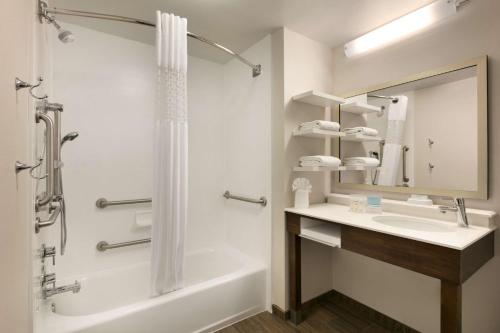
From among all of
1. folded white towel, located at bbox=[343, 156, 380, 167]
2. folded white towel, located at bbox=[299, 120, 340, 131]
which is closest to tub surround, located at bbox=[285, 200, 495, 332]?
folded white towel, located at bbox=[343, 156, 380, 167]

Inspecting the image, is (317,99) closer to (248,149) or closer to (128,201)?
(248,149)

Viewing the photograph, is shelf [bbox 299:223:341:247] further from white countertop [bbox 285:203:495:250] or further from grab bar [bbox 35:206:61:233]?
grab bar [bbox 35:206:61:233]

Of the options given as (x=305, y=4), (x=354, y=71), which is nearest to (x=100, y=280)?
(x=305, y=4)

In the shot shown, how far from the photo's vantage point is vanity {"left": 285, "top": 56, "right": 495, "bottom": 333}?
1.17m

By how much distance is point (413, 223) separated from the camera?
5.18 ft

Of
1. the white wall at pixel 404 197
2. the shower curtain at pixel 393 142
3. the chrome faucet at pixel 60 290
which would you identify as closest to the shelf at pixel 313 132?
the shower curtain at pixel 393 142

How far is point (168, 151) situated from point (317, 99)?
1.18 m

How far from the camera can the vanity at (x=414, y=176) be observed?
117 centimetres

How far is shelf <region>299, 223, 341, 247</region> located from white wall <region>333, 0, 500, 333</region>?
0.50m

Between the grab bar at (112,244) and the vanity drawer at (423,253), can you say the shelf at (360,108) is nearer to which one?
the vanity drawer at (423,253)

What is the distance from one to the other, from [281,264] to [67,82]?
2.14 meters

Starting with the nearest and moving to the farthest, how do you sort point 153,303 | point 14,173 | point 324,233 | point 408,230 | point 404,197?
point 14,173 → point 408,230 → point 153,303 → point 324,233 → point 404,197

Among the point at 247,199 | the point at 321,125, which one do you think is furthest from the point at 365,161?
the point at 247,199

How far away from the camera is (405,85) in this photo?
175cm
